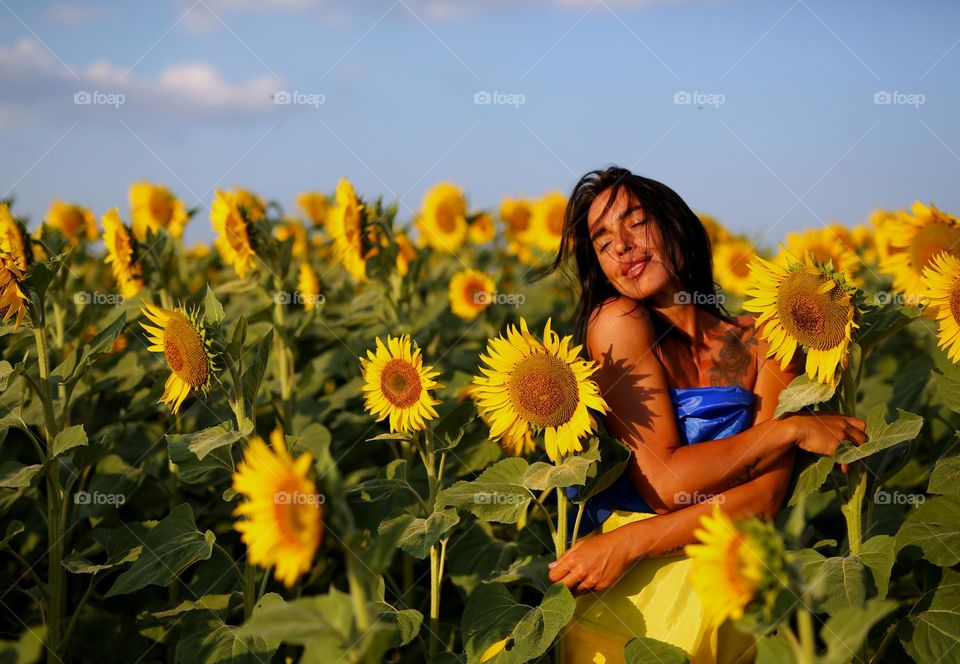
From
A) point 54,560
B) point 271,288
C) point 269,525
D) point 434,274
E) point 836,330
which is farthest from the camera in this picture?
point 434,274

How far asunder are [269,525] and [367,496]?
118 centimetres

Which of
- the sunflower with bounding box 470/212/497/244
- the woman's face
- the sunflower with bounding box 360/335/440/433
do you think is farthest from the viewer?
the sunflower with bounding box 470/212/497/244

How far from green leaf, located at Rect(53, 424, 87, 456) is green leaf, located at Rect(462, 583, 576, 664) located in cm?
110

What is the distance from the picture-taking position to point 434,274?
19.7ft

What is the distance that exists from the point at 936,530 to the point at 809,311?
0.66 metres

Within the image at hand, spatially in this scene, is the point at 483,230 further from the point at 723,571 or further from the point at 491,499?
the point at 723,571

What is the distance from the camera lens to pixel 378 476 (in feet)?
8.69


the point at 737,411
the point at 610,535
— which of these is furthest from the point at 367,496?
the point at 737,411

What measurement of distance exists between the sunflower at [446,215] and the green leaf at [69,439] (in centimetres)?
417

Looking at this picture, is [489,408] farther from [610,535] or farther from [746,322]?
[746,322]

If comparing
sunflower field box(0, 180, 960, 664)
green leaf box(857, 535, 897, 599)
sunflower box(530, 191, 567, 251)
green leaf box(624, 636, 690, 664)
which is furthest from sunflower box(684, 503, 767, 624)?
sunflower box(530, 191, 567, 251)

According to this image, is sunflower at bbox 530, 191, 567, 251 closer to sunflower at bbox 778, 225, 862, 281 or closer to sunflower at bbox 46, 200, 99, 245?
sunflower at bbox 778, 225, 862, 281

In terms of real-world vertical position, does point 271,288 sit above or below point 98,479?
above

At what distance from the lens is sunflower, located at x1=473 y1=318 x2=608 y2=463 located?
2230 millimetres
